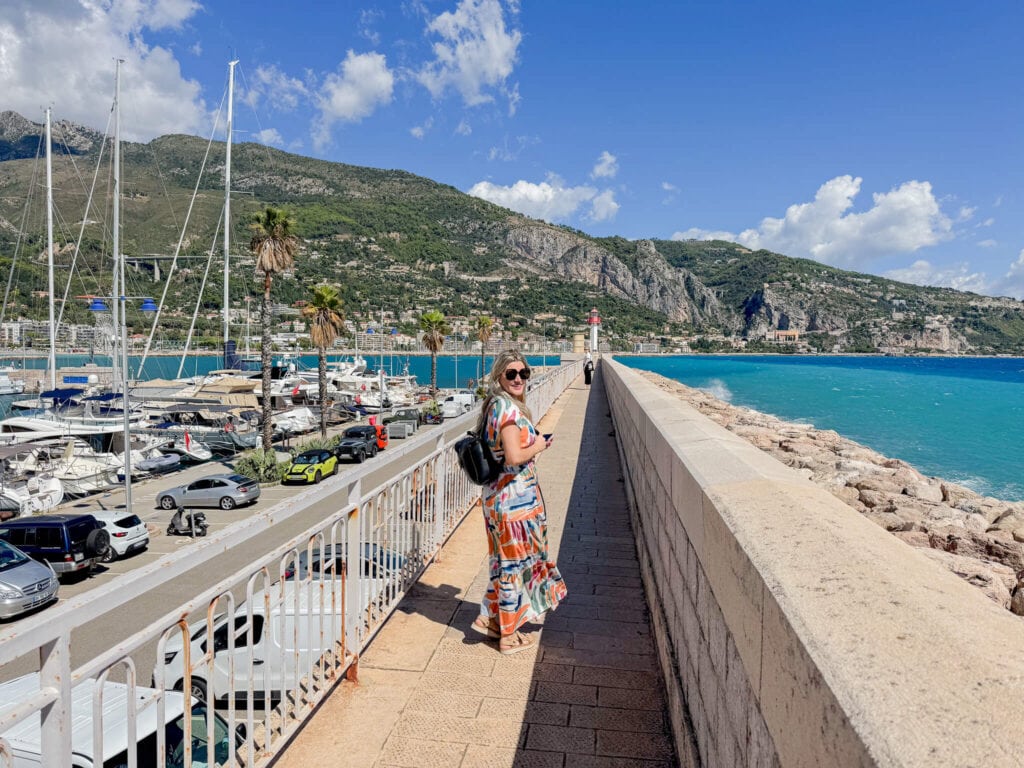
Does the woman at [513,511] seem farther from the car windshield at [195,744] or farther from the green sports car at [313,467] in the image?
the green sports car at [313,467]

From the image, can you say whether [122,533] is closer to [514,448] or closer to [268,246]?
[268,246]

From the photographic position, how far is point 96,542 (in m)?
19.7

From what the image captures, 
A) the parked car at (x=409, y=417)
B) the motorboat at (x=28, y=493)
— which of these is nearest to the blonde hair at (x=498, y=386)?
the motorboat at (x=28, y=493)

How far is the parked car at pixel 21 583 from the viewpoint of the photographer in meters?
15.4

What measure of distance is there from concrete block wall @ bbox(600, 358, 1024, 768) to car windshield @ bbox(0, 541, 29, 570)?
18.2 meters

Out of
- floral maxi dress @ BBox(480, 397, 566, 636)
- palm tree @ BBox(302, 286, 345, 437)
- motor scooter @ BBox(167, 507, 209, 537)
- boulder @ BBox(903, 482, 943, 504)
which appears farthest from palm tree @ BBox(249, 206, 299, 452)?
floral maxi dress @ BBox(480, 397, 566, 636)

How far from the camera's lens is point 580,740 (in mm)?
3246

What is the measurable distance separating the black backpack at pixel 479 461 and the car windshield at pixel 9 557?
56.0 ft

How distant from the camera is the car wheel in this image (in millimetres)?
19516

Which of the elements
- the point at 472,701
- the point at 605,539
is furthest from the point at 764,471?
the point at 605,539

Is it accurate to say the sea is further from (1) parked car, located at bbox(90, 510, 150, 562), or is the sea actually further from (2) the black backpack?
(2) the black backpack

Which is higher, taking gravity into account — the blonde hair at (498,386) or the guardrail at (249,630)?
the blonde hair at (498,386)

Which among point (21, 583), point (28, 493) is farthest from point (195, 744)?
point (28, 493)

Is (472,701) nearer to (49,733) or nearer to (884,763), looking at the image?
(49,733)
